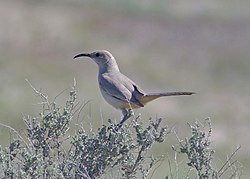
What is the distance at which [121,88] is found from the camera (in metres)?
7.80

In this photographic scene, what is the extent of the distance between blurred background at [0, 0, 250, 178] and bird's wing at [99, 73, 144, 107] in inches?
291

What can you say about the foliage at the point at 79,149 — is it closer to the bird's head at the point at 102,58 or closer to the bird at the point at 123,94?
the bird at the point at 123,94

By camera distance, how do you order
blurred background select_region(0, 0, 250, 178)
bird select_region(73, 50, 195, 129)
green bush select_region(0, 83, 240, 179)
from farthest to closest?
1. blurred background select_region(0, 0, 250, 178)
2. bird select_region(73, 50, 195, 129)
3. green bush select_region(0, 83, 240, 179)

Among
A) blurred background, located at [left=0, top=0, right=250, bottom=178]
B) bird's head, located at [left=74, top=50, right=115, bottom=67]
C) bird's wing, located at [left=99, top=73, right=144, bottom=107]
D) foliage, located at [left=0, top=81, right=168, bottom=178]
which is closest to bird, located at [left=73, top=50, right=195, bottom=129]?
bird's wing, located at [left=99, top=73, right=144, bottom=107]

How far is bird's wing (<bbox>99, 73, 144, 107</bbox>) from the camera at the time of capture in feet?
25.3

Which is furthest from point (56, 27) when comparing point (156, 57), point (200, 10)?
point (200, 10)

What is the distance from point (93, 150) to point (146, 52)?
16.8 m

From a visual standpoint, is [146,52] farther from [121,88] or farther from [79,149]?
[79,149]

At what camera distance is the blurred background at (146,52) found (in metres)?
17.8

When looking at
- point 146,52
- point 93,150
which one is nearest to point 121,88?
point 93,150

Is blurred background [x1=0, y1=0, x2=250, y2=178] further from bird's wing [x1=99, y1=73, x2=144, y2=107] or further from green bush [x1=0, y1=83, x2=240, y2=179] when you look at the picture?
green bush [x1=0, y1=83, x2=240, y2=179]

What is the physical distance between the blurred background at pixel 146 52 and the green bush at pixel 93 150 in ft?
29.1

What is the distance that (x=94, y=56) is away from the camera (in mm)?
8438

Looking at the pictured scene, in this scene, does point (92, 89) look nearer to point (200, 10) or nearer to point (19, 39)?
point (19, 39)
